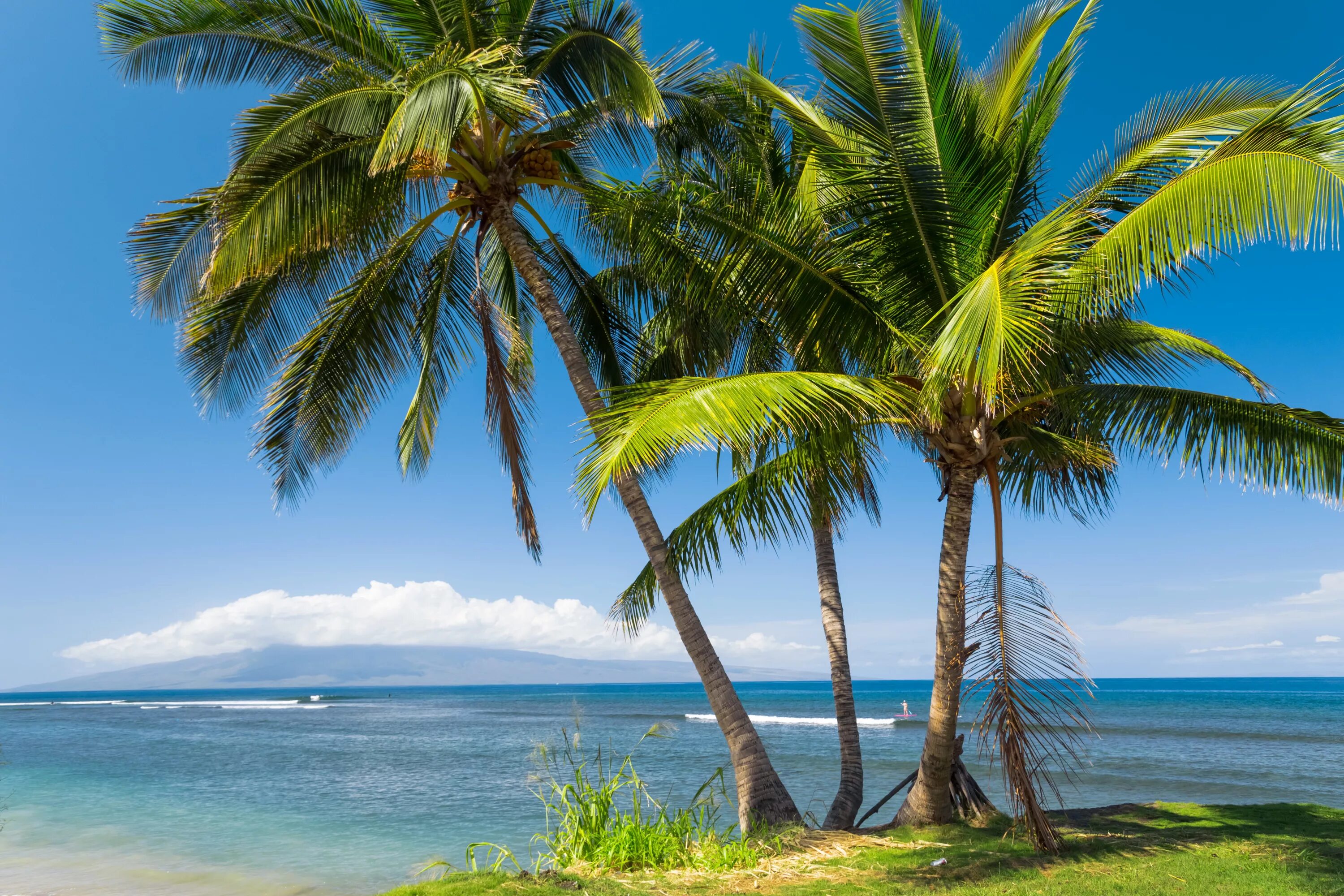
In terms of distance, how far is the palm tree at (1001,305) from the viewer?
5508 millimetres

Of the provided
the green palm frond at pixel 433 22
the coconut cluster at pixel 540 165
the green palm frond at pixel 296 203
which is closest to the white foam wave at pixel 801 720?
the coconut cluster at pixel 540 165

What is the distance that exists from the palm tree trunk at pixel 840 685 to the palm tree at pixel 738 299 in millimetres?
16

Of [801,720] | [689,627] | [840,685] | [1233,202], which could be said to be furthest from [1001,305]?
[801,720]

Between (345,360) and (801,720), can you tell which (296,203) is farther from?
(801,720)

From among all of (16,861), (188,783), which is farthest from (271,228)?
(188,783)

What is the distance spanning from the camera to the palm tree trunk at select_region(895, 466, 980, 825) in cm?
675

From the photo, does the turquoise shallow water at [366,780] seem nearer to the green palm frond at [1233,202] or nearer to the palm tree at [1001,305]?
the palm tree at [1001,305]

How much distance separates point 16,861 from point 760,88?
1317cm

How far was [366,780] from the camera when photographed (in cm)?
2020

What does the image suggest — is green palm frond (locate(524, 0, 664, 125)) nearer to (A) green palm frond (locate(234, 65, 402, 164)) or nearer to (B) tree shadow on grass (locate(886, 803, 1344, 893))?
(A) green palm frond (locate(234, 65, 402, 164))

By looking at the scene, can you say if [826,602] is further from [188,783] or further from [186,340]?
[188,783]

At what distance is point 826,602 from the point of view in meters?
9.43

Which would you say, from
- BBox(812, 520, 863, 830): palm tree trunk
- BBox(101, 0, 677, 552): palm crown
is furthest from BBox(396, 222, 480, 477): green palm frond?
BBox(812, 520, 863, 830): palm tree trunk

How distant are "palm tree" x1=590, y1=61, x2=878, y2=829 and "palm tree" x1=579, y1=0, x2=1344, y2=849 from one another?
0.27 m
